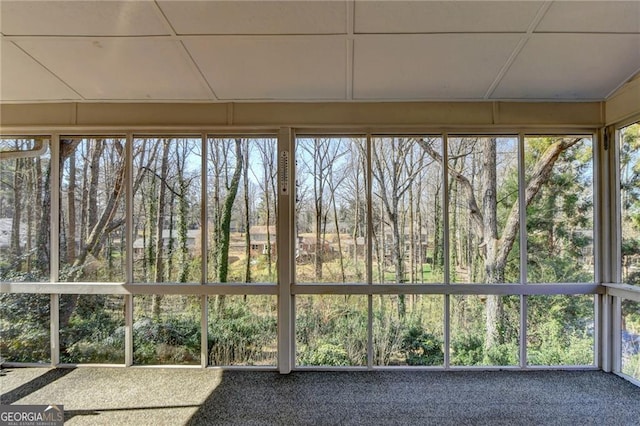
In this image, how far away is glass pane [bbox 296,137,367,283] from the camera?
294 centimetres

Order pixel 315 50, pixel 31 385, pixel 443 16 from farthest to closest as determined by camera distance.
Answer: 1. pixel 31 385
2. pixel 315 50
3. pixel 443 16

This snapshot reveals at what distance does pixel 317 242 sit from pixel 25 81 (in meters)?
3.01

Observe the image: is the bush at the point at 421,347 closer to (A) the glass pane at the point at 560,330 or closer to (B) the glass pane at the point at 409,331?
(B) the glass pane at the point at 409,331

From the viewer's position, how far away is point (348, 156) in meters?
2.96

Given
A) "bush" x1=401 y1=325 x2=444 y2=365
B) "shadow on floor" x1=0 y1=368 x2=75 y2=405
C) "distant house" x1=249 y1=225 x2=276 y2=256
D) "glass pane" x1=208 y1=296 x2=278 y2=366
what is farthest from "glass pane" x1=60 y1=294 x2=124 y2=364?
"bush" x1=401 y1=325 x2=444 y2=365

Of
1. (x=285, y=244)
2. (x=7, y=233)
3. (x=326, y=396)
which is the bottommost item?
(x=326, y=396)

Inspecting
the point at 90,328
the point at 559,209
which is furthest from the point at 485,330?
the point at 90,328

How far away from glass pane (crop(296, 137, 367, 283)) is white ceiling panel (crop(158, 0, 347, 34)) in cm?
112

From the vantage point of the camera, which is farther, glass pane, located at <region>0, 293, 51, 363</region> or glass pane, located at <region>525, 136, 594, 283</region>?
glass pane, located at <region>0, 293, 51, 363</region>

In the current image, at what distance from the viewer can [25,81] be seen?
2.53m

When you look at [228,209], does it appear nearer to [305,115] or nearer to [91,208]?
[305,115]

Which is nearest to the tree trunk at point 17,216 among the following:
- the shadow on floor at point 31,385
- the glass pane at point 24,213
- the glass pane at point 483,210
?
the glass pane at point 24,213

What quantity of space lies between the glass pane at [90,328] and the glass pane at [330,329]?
6.23 ft

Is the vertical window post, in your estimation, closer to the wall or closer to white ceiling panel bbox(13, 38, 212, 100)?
the wall
